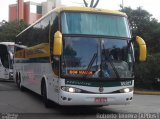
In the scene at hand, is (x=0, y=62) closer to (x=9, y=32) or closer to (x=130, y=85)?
(x=130, y=85)

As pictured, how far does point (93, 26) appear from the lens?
13.0 m

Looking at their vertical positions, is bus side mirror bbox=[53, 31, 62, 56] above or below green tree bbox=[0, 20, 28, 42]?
above

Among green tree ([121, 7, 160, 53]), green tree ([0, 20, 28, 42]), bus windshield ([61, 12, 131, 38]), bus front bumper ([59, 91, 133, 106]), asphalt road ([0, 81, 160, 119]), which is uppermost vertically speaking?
bus windshield ([61, 12, 131, 38])

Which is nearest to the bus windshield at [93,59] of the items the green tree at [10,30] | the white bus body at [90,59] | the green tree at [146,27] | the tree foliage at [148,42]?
the white bus body at [90,59]

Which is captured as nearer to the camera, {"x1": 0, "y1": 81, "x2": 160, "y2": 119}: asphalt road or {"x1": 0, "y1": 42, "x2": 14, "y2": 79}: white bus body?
{"x1": 0, "y1": 81, "x2": 160, "y2": 119}: asphalt road

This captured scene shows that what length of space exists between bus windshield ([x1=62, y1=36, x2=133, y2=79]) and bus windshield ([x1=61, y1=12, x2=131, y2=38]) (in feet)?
0.97

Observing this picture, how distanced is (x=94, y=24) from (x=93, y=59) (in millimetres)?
A: 1271

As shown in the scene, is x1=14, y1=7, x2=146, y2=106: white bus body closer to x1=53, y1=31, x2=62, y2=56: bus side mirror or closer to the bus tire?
x1=53, y1=31, x2=62, y2=56: bus side mirror

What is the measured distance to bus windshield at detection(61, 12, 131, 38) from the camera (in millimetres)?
12844

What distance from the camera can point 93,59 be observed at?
12.5 meters

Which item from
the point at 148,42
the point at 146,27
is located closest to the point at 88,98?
the point at 148,42

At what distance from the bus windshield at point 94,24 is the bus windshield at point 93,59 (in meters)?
0.29

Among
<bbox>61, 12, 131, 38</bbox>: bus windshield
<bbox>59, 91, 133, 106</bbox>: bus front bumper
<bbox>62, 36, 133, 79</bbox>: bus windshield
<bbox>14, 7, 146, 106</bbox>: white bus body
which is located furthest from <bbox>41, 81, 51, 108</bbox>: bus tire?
<bbox>61, 12, 131, 38</bbox>: bus windshield

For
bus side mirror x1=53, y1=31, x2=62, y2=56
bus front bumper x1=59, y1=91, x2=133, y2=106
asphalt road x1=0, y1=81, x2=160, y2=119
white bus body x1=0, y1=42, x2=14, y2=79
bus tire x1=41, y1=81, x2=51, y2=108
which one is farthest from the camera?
white bus body x1=0, y1=42, x2=14, y2=79
